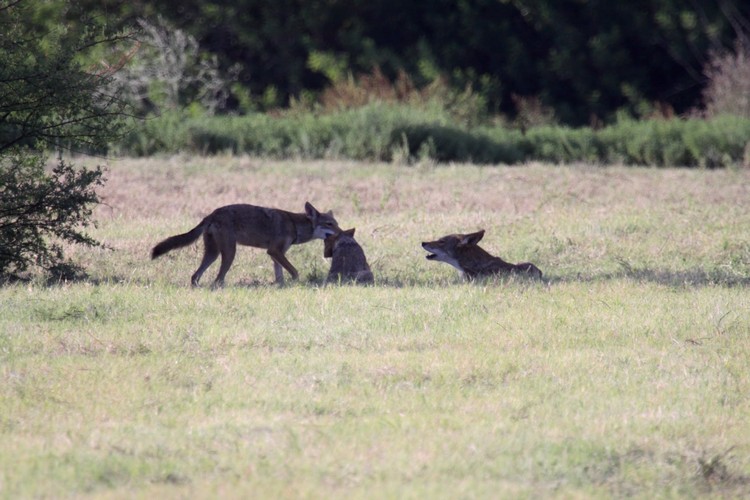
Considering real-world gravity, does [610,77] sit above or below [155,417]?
above

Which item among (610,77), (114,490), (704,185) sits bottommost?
(114,490)

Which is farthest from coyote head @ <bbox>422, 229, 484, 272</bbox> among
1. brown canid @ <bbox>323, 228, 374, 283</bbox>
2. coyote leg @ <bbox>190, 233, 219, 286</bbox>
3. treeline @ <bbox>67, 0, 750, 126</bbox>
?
treeline @ <bbox>67, 0, 750, 126</bbox>

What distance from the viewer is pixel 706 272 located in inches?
468

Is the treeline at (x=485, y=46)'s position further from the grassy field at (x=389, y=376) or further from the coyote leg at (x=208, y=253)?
the coyote leg at (x=208, y=253)

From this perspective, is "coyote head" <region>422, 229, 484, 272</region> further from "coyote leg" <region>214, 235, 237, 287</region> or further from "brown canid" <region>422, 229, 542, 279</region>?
"coyote leg" <region>214, 235, 237, 287</region>

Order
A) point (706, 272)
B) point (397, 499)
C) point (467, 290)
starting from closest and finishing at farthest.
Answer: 1. point (397, 499)
2. point (467, 290)
3. point (706, 272)

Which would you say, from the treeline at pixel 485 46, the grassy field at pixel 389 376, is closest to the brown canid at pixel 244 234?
the grassy field at pixel 389 376

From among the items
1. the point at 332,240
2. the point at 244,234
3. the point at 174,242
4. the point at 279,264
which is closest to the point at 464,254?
the point at 332,240

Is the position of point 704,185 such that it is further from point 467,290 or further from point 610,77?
point 610,77

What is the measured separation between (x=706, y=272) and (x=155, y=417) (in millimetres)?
7561

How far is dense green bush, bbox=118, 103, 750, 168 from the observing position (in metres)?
22.5

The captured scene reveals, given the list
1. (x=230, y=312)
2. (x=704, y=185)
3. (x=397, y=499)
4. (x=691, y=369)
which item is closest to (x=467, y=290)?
(x=230, y=312)

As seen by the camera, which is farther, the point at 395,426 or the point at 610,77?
the point at 610,77

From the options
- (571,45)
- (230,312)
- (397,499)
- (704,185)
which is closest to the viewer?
(397,499)
